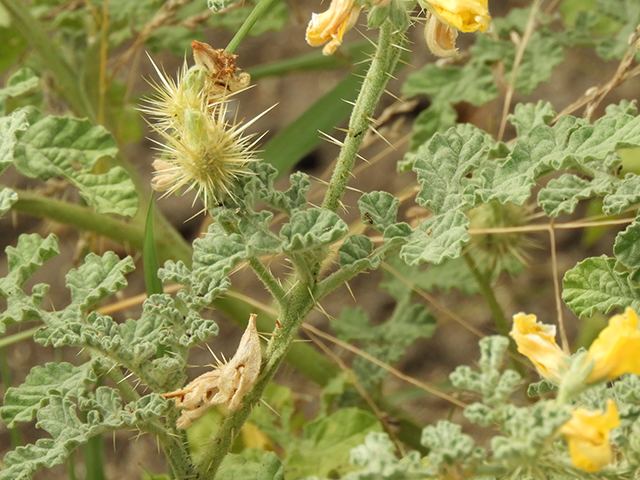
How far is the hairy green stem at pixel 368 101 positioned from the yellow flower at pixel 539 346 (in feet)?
0.96

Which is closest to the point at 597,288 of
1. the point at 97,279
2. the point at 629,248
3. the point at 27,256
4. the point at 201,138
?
the point at 629,248

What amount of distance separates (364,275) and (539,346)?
1.81 m

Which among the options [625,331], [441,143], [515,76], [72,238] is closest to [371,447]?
[625,331]

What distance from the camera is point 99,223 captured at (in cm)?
153

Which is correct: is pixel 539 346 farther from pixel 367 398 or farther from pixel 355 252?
pixel 367 398

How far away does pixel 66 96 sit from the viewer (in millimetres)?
1689

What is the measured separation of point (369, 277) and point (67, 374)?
5.49 feet

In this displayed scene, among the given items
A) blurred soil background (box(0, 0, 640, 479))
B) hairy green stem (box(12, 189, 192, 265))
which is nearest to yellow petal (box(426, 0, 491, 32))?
hairy green stem (box(12, 189, 192, 265))

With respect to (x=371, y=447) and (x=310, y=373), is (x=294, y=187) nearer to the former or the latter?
(x=371, y=447)

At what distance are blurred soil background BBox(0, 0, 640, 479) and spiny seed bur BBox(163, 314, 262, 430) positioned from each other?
1.14 meters

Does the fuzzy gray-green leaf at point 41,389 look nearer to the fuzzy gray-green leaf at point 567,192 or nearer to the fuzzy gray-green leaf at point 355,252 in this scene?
the fuzzy gray-green leaf at point 355,252

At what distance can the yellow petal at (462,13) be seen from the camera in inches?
34.7

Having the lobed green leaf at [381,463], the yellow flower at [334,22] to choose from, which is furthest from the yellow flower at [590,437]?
the yellow flower at [334,22]

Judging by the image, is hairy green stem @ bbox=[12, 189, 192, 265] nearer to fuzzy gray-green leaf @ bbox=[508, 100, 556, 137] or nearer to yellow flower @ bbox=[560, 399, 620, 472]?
fuzzy gray-green leaf @ bbox=[508, 100, 556, 137]
